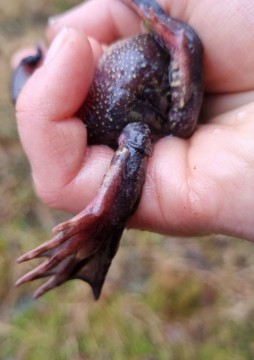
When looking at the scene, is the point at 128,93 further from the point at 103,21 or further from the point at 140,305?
the point at 140,305

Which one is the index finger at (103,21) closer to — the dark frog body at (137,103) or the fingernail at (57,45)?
the dark frog body at (137,103)

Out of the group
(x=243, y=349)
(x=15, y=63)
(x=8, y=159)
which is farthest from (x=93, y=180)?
(x=8, y=159)

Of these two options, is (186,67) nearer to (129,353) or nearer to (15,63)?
(15,63)

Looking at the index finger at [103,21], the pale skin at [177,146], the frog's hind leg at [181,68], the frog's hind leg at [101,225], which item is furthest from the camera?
the index finger at [103,21]

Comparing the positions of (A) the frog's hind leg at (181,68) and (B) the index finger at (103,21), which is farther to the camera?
(B) the index finger at (103,21)

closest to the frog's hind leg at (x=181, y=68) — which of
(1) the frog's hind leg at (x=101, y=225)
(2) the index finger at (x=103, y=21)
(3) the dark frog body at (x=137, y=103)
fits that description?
(3) the dark frog body at (x=137, y=103)

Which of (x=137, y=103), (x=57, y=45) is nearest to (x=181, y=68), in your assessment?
(x=137, y=103)

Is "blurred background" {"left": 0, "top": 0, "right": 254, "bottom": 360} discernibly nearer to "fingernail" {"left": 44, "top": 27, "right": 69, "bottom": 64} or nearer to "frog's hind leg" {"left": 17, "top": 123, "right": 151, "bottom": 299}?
"frog's hind leg" {"left": 17, "top": 123, "right": 151, "bottom": 299}
